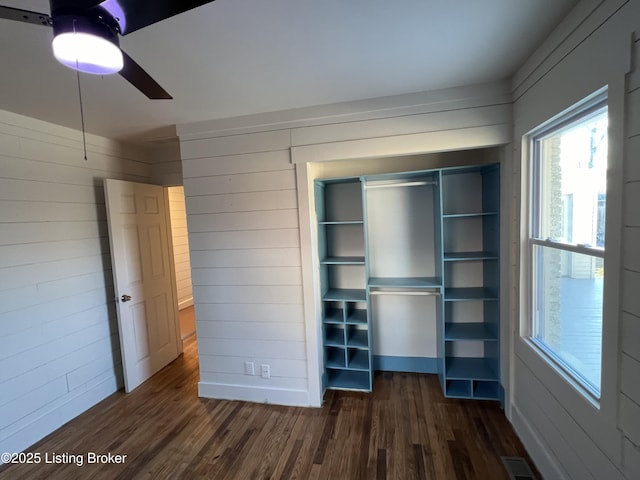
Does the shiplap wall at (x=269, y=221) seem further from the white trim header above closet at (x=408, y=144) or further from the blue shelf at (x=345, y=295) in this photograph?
the blue shelf at (x=345, y=295)

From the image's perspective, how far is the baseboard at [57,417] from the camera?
2141 millimetres

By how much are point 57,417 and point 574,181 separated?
3961 mm

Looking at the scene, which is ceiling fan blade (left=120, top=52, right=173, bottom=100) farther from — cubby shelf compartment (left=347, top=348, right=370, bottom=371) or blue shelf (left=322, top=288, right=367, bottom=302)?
cubby shelf compartment (left=347, top=348, right=370, bottom=371)

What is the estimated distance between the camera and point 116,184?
9.28 ft

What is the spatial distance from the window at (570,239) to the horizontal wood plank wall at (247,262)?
1.69m

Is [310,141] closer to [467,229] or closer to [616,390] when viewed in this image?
[467,229]

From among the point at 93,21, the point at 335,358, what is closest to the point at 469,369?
the point at 335,358

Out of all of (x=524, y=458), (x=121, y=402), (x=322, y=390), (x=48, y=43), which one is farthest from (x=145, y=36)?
(x=524, y=458)

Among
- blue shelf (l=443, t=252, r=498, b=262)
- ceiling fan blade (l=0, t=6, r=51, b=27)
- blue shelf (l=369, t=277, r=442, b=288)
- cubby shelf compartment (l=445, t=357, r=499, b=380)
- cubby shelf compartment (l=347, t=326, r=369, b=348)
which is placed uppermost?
ceiling fan blade (l=0, t=6, r=51, b=27)

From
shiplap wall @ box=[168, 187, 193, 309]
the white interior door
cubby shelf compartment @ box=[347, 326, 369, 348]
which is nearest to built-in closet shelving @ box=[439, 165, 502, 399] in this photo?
cubby shelf compartment @ box=[347, 326, 369, 348]

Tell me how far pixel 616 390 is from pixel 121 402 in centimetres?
351

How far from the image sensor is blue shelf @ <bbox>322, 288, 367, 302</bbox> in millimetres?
2656

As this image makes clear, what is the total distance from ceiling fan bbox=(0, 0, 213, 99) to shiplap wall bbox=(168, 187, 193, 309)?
466 centimetres

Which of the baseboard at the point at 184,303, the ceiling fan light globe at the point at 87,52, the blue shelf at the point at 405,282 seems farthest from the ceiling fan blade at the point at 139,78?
the baseboard at the point at 184,303
